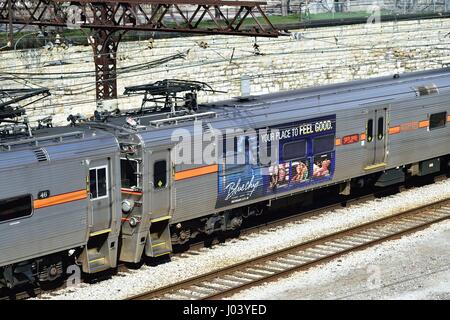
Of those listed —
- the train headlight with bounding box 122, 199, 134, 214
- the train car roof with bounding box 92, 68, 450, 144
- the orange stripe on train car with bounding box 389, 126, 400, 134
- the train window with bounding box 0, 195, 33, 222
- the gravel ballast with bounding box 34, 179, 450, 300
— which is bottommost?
the gravel ballast with bounding box 34, 179, 450, 300

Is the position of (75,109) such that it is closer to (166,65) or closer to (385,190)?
(166,65)

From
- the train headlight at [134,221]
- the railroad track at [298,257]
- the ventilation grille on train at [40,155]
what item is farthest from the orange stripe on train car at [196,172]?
the ventilation grille on train at [40,155]

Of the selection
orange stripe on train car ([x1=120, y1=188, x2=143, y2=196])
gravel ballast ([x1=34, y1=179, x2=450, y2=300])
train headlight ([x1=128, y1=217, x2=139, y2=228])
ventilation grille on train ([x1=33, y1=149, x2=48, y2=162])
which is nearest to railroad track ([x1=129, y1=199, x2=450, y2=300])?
gravel ballast ([x1=34, y1=179, x2=450, y2=300])

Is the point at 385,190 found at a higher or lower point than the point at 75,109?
lower

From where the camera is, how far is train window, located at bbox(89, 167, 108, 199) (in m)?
17.2

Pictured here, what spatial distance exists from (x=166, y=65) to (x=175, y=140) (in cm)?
1490

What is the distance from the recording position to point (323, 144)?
22.3m

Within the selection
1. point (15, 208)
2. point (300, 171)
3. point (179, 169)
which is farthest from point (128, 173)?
point (300, 171)

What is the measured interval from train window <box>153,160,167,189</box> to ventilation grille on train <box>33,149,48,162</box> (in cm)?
272

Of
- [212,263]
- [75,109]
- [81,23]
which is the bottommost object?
[212,263]

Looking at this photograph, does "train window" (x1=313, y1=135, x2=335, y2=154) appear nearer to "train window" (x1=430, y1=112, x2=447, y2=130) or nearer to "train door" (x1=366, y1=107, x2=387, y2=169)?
"train door" (x1=366, y1=107, x2=387, y2=169)

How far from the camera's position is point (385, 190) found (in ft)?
85.8

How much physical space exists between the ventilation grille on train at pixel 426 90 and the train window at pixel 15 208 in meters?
13.6
